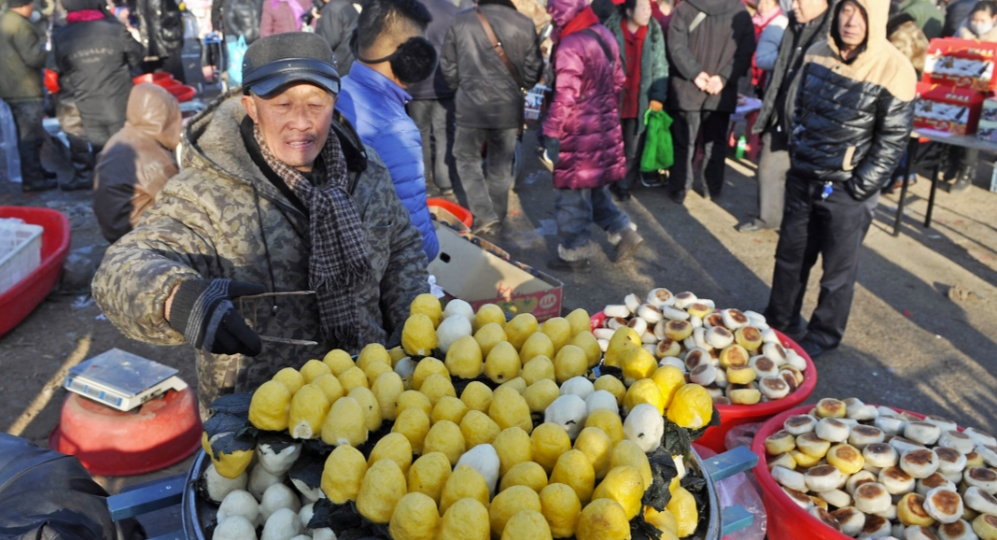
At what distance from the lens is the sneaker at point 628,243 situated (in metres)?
6.11

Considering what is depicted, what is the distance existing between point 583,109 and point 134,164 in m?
3.24

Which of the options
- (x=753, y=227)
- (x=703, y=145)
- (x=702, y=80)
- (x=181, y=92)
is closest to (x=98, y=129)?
(x=181, y=92)

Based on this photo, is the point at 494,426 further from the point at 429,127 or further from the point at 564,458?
the point at 429,127

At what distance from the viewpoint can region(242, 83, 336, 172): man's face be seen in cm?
212

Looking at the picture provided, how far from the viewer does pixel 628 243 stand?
612cm

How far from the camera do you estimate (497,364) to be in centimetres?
190

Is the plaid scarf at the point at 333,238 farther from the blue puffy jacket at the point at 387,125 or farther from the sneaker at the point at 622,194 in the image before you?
the sneaker at the point at 622,194

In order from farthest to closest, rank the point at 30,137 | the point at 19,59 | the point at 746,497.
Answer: the point at 30,137, the point at 19,59, the point at 746,497

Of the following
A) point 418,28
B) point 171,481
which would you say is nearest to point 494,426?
point 171,481

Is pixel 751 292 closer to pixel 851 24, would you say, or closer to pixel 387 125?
pixel 851 24

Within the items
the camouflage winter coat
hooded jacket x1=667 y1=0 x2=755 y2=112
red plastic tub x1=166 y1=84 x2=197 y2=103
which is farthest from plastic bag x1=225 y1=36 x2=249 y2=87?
the camouflage winter coat

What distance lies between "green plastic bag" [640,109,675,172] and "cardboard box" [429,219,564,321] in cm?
348

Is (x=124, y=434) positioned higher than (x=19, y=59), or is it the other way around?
(x=19, y=59)

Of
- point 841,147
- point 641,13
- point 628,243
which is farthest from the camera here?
point 641,13
